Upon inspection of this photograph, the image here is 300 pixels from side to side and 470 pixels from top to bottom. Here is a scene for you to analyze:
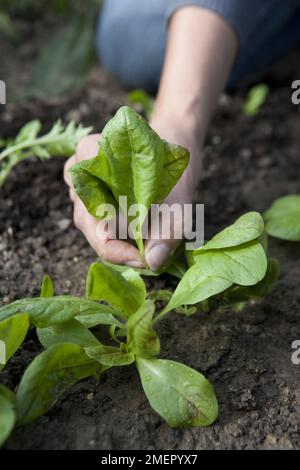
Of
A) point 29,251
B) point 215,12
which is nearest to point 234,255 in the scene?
point 29,251

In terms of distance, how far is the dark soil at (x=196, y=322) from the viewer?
3.23 feet

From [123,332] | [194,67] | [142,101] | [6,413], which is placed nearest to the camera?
[6,413]

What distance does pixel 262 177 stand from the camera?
5.94 feet

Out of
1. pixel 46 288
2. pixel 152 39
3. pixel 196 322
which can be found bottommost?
pixel 196 322

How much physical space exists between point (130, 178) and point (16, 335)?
0.37 metres

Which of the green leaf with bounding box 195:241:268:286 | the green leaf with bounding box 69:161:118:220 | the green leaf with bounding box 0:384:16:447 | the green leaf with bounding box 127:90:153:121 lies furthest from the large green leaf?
the green leaf with bounding box 127:90:153:121

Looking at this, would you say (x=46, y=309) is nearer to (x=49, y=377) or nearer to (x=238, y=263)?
(x=49, y=377)

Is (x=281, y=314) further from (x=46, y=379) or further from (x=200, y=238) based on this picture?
(x=46, y=379)

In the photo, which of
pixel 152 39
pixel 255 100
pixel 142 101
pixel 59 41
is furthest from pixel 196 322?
pixel 59 41

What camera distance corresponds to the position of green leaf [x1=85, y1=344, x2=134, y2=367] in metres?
1.00

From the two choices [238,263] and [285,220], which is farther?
[285,220]

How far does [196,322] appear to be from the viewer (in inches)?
47.3

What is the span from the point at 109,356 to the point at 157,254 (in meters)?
0.23

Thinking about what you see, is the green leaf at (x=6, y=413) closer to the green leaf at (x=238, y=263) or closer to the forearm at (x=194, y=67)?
the green leaf at (x=238, y=263)
